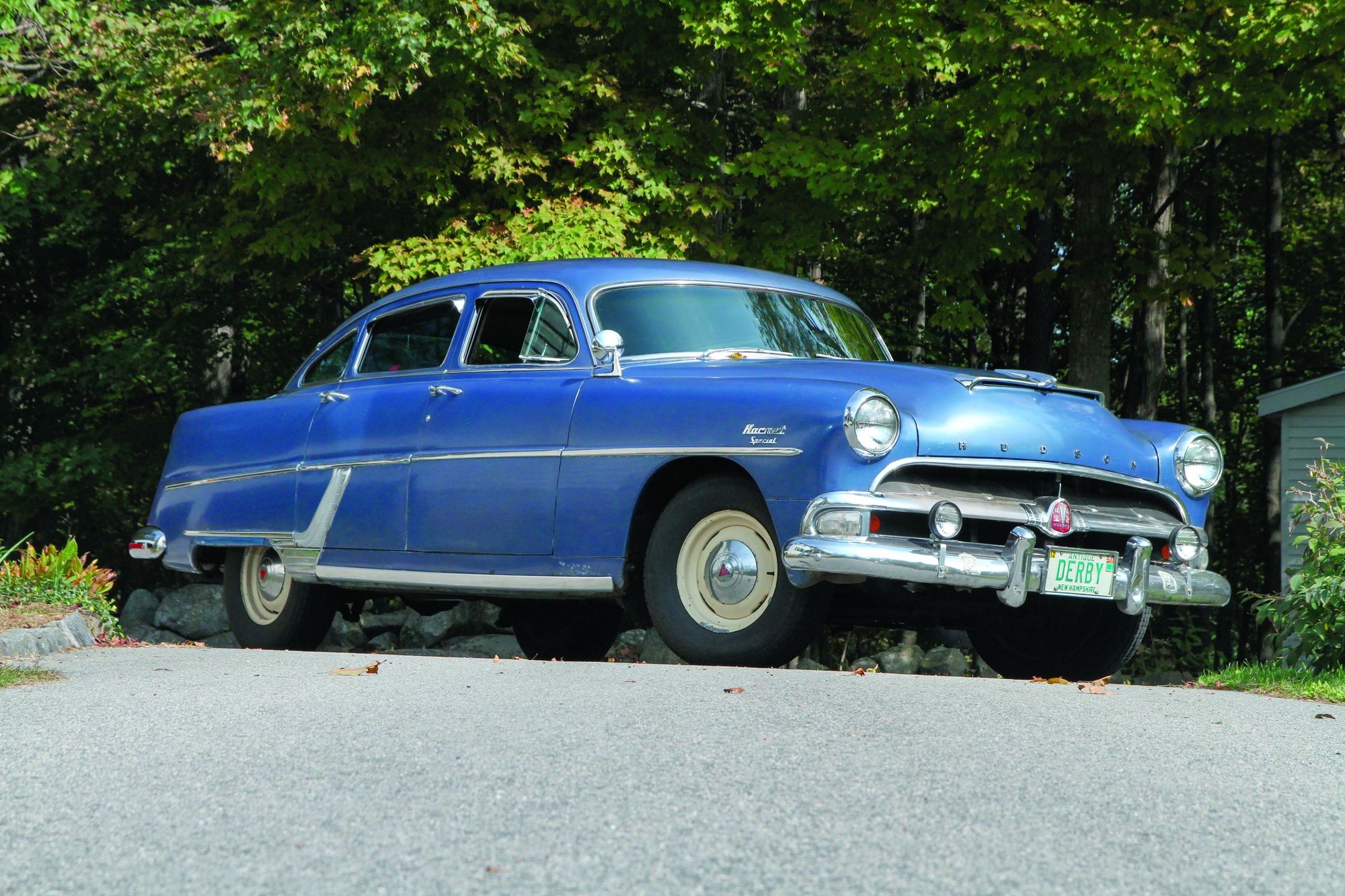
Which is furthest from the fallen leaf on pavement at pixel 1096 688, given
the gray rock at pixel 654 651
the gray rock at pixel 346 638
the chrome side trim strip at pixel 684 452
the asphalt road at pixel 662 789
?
the gray rock at pixel 346 638

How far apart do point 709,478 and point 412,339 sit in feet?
8.29

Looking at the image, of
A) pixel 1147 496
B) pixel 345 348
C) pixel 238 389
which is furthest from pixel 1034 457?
pixel 238 389

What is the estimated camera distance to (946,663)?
48.9 ft

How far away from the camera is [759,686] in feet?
18.3

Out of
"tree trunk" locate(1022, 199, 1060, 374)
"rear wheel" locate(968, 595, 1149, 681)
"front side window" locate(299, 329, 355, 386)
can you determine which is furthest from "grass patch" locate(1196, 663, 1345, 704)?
"tree trunk" locate(1022, 199, 1060, 374)

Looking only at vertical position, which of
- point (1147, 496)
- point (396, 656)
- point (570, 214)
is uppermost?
point (570, 214)

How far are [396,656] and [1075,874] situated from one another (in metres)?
5.12

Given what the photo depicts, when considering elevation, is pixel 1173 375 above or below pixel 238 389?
above

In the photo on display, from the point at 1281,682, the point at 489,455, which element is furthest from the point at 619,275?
the point at 1281,682

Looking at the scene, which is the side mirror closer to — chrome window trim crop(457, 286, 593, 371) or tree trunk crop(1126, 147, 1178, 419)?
chrome window trim crop(457, 286, 593, 371)

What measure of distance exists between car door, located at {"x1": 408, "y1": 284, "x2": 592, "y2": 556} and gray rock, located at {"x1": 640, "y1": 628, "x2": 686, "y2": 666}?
494cm

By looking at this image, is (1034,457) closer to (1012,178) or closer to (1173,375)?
(1012,178)

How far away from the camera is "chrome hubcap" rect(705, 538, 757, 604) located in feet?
20.9

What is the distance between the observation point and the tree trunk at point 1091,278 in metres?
14.7
